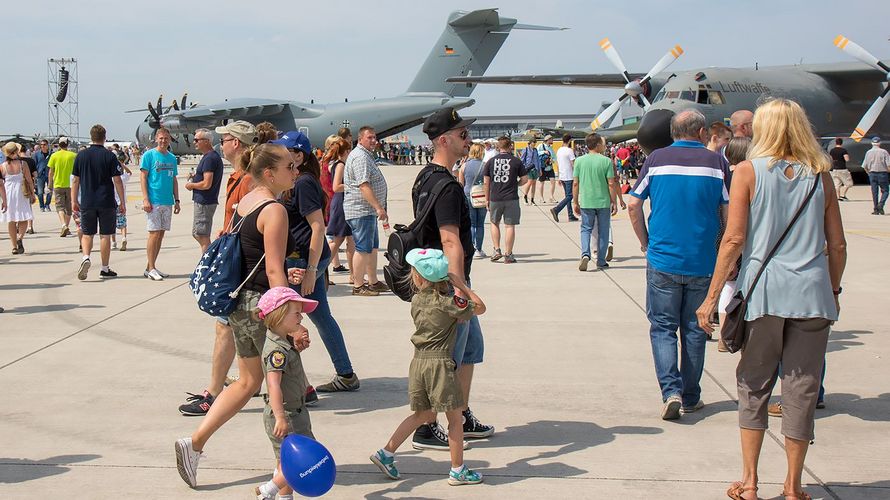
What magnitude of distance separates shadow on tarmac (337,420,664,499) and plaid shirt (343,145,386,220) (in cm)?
444

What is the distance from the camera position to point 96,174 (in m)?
10.6

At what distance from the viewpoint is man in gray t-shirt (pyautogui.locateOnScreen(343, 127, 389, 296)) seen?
916cm

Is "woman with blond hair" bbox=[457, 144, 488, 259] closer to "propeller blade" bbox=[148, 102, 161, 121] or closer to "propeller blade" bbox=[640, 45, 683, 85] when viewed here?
"propeller blade" bbox=[640, 45, 683, 85]

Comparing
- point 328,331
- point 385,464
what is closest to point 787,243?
point 385,464

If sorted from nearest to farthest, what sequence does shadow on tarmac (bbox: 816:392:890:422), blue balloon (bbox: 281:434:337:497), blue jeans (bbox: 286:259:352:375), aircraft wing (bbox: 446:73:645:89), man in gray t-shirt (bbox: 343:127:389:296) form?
blue balloon (bbox: 281:434:337:497) → shadow on tarmac (bbox: 816:392:890:422) → blue jeans (bbox: 286:259:352:375) → man in gray t-shirt (bbox: 343:127:389:296) → aircraft wing (bbox: 446:73:645:89)

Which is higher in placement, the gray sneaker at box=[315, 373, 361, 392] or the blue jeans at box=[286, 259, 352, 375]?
the blue jeans at box=[286, 259, 352, 375]

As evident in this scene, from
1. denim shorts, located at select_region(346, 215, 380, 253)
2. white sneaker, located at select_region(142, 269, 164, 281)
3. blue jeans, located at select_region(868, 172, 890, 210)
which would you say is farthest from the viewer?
blue jeans, located at select_region(868, 172, 890, 210)

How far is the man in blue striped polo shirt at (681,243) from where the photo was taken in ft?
17.7

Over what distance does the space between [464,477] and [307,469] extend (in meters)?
1.05

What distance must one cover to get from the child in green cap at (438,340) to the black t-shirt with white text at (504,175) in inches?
319

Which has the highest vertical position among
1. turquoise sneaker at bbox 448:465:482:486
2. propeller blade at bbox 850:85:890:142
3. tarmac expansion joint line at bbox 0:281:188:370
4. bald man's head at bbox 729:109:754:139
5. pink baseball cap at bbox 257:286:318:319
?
propeller blade at bbox 850:85:890:142

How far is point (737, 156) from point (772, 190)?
252 cm

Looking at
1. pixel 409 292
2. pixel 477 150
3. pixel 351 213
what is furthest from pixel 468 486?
pixel 477 150

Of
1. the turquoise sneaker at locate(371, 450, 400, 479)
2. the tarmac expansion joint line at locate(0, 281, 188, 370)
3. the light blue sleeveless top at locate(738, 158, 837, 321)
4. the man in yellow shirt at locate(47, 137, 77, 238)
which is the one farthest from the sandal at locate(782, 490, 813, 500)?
the man in yellow shirt at locate(47, 137, 77, 238)
